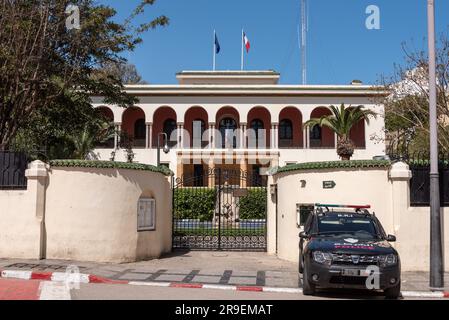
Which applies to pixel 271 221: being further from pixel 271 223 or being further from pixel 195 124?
pixel 195 124

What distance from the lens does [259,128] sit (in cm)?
4388

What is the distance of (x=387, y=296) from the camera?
9.52m

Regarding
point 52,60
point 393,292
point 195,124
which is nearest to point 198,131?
point 195,124

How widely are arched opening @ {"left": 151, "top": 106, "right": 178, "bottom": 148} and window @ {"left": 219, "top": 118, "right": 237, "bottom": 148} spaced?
4046 millimetres

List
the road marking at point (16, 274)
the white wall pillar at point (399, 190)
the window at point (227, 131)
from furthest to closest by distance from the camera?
the window at point (227, 131) → the white wall pillar at point (399, 190) → the road marking at point (16, 274)

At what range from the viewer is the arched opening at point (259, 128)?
141ft

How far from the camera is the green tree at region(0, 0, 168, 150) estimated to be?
15.3 meters

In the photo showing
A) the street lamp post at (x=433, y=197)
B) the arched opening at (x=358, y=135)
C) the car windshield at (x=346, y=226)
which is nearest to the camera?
the car windshield at (x=346, y=226)

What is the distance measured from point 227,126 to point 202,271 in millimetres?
31176

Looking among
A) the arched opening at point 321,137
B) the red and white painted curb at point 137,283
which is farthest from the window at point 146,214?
the arched opening at point 321,137

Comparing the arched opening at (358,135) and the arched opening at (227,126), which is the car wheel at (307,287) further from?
the arched opening at (358,135)

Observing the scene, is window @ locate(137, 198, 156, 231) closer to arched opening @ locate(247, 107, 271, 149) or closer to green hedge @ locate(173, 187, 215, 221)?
green hedge @ locate(173, 187, 215, 221)
